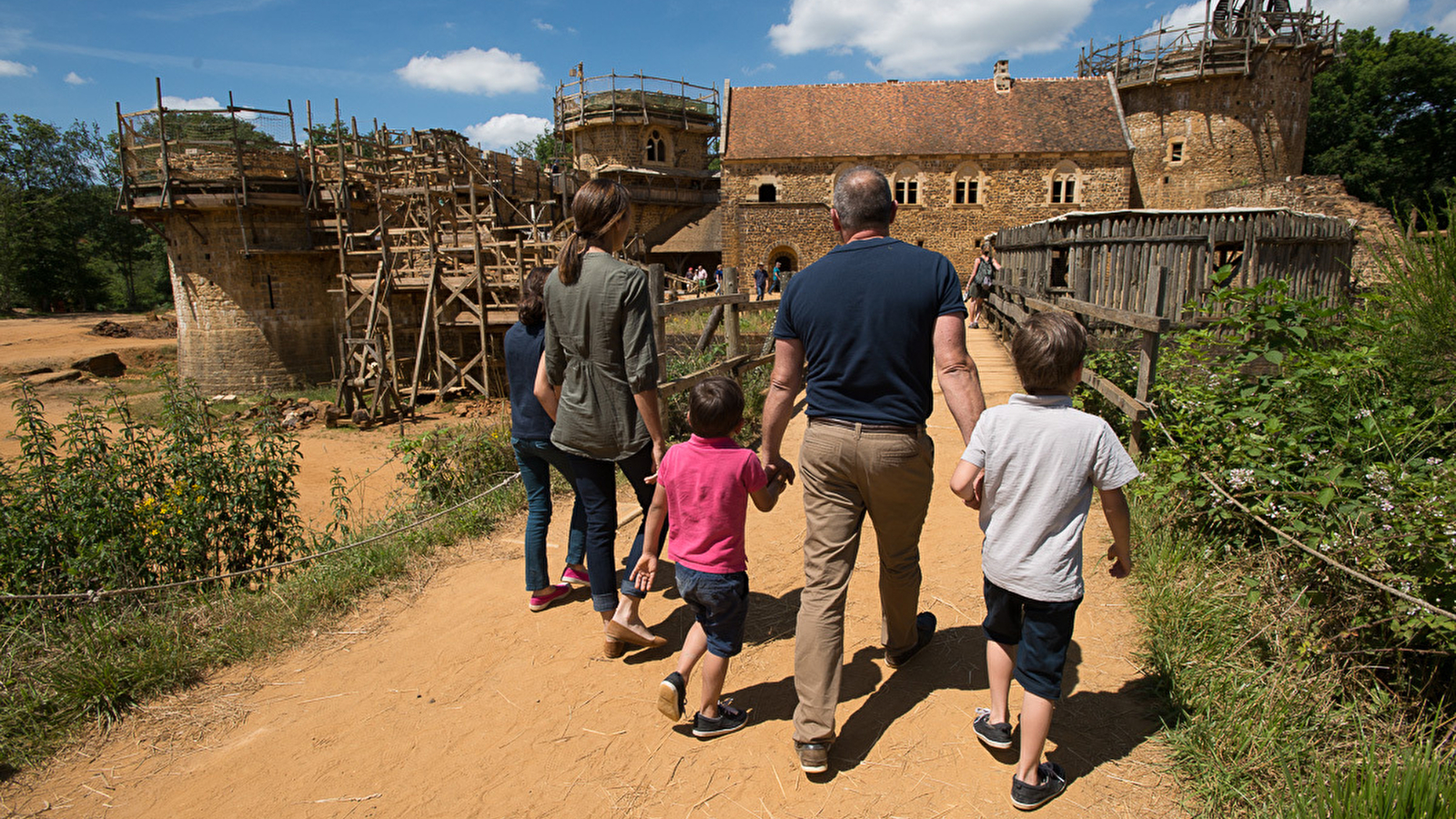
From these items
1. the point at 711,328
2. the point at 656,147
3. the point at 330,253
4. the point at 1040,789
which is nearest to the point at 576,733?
the point at 1040,789

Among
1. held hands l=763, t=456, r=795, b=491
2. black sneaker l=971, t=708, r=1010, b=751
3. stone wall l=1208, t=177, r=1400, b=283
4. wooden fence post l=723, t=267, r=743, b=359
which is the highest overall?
stone wall l=1208, t=177, r=1400, b=283

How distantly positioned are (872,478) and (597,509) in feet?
4.71

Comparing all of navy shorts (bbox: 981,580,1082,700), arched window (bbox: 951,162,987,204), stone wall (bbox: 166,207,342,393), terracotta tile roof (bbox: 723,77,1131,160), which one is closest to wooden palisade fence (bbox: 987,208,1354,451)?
navy shorts (bbox: 981,580,1082,700)

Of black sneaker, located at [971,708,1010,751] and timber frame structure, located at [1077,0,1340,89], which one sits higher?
timber frame structure, located at [1077,0,1340,89]

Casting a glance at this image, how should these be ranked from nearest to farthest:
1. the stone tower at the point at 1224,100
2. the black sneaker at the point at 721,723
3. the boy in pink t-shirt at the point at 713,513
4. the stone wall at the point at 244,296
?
the boy in pink t-shirt at the point at 713,513, the black sneaker at the point at 721,723, the stone wall at the point at 244,296, the stone tower at the point at 1224,100

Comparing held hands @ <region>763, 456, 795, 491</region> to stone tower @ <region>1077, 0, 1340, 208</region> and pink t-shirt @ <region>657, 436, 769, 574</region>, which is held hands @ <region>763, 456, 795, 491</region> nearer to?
pink t-shirt @ <region>657, 436, 769, 574</region>

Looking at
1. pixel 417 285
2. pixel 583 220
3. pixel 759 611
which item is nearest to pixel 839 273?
pixel 583 220

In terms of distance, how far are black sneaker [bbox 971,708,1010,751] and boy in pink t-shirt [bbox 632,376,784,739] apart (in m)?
0.88

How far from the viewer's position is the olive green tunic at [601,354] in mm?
3010

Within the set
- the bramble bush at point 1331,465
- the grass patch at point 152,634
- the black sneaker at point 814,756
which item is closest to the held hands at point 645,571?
the black sneaker at point 814,756

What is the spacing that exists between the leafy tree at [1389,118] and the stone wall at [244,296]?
41763 millimetres

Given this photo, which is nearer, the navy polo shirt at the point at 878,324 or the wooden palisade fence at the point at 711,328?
the navy polo shirt at the point at 878,324

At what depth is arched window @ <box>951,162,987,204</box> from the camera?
27.9 meters

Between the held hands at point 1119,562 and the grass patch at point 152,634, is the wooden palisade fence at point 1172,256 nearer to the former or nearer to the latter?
the held hands at point 1119,562
